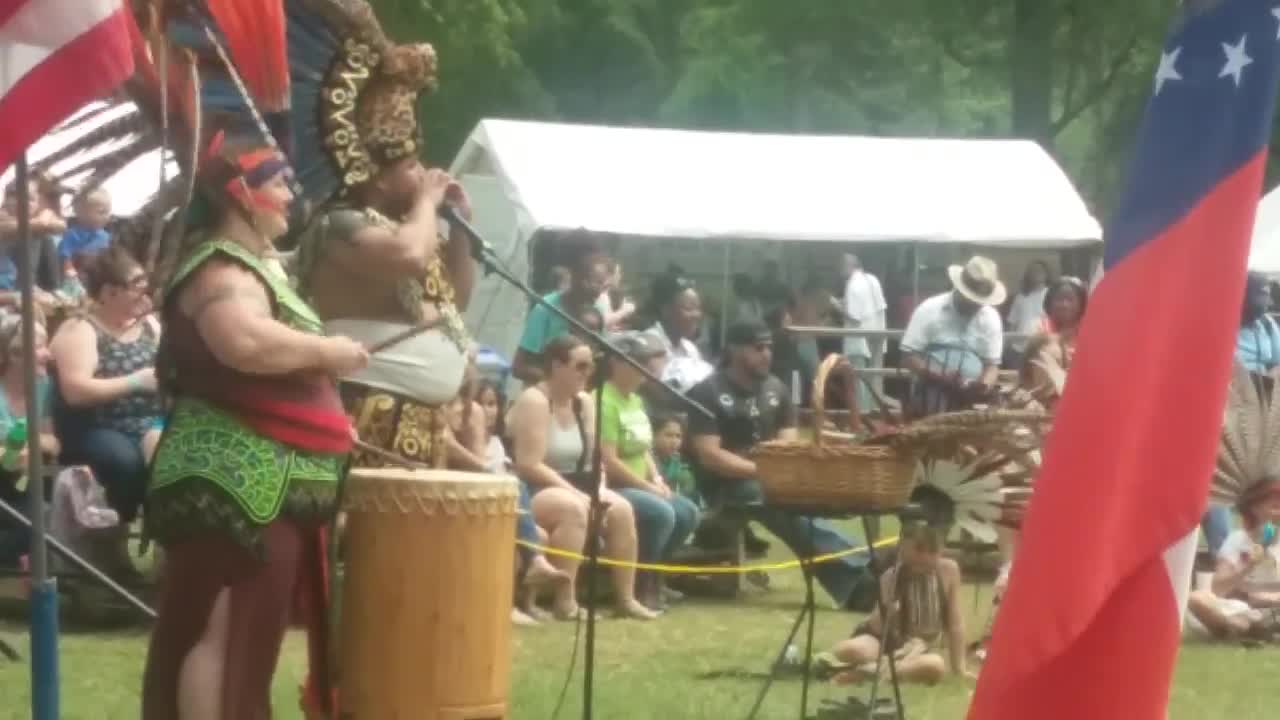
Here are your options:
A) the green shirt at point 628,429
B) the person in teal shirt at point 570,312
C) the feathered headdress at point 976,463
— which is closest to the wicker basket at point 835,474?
the feathered headdress at point 976,463

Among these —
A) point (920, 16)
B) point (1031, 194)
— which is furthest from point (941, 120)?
point (1031, 194)

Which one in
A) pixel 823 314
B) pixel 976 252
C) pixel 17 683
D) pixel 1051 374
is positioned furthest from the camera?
pixel 976 252

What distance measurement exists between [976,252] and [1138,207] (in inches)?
996

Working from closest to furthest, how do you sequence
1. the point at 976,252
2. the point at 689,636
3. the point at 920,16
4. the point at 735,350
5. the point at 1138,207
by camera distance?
the point at 1138,207 → the point at 689,636 → the point at 735,350 → the point at 976,252 → the point at 920,16

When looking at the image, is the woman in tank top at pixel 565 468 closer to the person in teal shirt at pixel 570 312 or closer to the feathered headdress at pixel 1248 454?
the person in teal shirt at pixel 570 312

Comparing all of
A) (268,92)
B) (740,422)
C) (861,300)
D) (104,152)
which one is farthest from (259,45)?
(861,300)

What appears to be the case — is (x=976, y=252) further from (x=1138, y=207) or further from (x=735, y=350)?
(x=1138, y=207)

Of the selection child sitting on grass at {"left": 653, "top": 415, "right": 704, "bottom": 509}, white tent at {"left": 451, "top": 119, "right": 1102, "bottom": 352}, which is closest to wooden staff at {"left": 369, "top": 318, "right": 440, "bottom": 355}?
child sitting on grass at {"left": 653, "top": 415, "right": 704, "bottom": 509}

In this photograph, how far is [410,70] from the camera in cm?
654

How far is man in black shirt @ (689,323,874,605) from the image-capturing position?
11719mm

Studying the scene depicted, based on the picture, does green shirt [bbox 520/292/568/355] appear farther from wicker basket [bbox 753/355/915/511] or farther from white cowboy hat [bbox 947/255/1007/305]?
wicker basket [bbox 753/355/915/511]

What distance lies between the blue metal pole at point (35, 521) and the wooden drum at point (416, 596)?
121 centimetres

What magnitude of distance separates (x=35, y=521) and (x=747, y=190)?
14.0 metres

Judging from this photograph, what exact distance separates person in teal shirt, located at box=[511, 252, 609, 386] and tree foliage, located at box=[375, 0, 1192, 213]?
597 inches
